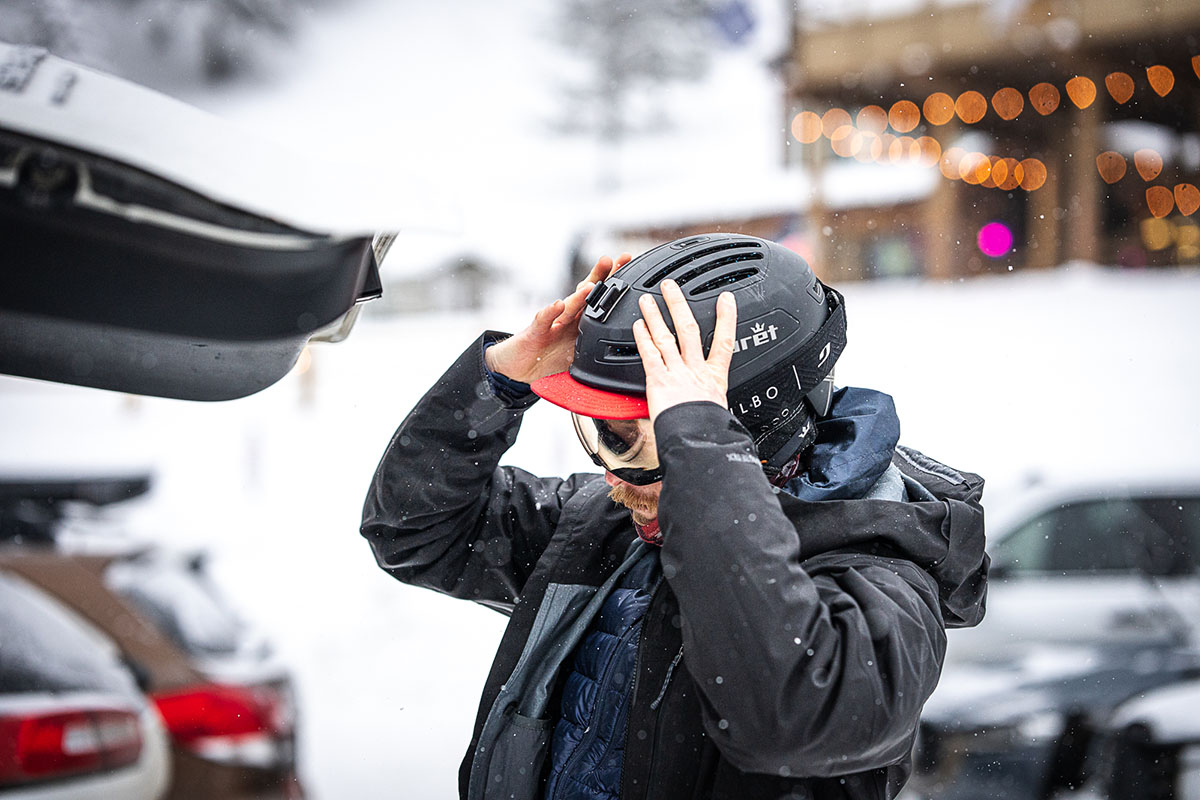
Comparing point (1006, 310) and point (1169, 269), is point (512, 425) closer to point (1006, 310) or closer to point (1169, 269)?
point (1006, 310)

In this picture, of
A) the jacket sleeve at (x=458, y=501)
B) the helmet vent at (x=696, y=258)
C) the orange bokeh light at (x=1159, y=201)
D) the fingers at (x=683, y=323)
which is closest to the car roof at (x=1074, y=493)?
the jacket sleeve at (x=458, y=501)

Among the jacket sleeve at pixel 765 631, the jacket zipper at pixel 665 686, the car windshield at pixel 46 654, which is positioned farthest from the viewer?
the car windshield at pixel 46 654

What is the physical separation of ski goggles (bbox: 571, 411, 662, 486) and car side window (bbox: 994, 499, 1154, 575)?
146 inches

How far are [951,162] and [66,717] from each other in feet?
44.6

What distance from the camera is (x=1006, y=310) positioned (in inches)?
496

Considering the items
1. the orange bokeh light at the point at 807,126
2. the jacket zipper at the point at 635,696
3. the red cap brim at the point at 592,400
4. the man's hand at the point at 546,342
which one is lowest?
the jacket zipper at the point at 635,696

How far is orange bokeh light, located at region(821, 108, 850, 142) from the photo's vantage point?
14438 millimetres

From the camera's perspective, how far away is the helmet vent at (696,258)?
1723 mm

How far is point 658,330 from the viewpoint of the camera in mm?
1552

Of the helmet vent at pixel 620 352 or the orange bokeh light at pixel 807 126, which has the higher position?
the orange bokeh light at pixel 807 126

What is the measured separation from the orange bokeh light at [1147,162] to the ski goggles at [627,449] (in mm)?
15244

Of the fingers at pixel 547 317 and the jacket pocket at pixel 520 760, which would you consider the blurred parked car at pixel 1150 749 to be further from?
the fingers at pixel 547 317

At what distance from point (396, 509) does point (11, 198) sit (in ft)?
3.13

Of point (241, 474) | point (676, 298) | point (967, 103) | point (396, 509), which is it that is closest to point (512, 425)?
point (396, 509)
